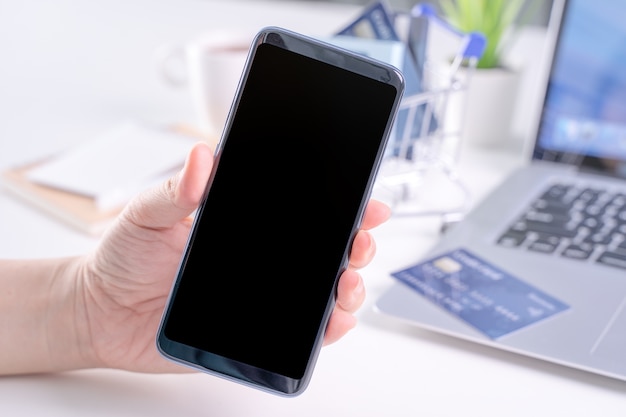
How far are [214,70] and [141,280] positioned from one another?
41 centimetres

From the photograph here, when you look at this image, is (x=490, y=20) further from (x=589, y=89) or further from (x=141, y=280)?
(x=141, y=280)

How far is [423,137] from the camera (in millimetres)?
749

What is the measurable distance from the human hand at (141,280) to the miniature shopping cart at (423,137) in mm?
269

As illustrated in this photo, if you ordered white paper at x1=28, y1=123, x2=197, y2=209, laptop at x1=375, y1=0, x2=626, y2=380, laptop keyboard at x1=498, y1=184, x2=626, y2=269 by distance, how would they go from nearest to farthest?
laptop at x1=375, y1=0, x2=626, y2=380, laptop keyboard at x1=498, y1=184, x2=626, y2=269, white paper at x1=28, y1=123, x2=197, y2=209

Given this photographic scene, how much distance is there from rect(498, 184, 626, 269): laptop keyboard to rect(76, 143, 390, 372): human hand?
0.76 feet

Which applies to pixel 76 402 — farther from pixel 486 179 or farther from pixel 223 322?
pixel 486 179

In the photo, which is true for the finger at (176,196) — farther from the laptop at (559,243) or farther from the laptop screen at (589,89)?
the laptop screen at (589,89)

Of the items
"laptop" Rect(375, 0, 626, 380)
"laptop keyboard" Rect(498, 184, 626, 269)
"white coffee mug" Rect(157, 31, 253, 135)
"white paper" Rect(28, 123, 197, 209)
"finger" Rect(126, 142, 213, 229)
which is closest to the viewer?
"finger" Rect(126, 142, 213, 229)

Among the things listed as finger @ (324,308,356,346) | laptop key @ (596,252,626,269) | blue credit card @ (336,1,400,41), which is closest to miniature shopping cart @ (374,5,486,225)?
blue credit card @ (336,1,400,41)

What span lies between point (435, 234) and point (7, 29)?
2.96ft

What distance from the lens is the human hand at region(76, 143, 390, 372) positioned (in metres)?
0.46

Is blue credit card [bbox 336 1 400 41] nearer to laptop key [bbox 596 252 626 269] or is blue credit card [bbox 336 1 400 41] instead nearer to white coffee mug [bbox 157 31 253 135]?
white coffee mug [bbox 157 31 253 135]

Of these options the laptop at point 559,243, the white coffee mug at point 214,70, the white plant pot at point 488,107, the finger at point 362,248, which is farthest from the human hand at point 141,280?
the white plant pot at point 488,107

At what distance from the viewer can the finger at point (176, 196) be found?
43 cm
